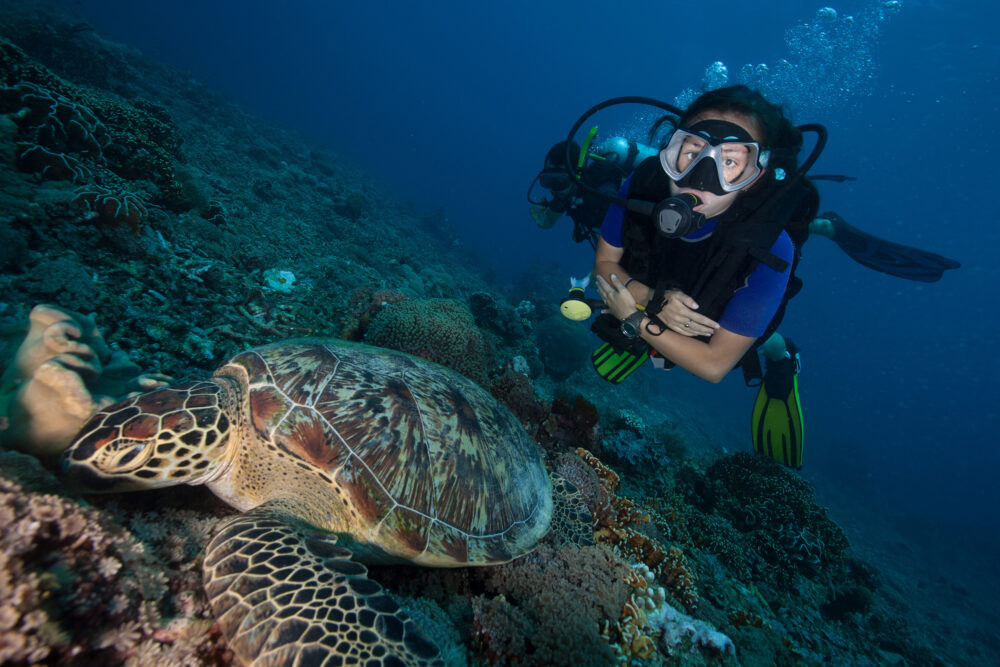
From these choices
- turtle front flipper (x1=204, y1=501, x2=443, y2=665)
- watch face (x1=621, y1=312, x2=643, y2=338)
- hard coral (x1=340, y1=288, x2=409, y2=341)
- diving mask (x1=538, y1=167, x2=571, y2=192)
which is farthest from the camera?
diving mask (x1=538, y1=167, x2=571, y2=192)

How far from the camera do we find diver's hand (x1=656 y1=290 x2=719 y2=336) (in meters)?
2.78

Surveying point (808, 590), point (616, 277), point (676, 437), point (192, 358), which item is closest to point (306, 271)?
point (192, 358)

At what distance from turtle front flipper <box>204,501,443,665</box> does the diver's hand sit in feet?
8.41

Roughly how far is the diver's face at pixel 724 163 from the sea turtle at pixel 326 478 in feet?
7.38

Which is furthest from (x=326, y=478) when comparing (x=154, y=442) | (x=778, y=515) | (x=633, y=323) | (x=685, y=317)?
(x=778, y=515)

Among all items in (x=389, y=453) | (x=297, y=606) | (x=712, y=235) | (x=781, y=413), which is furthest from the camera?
(x=781, y=413)

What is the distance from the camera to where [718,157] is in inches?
102

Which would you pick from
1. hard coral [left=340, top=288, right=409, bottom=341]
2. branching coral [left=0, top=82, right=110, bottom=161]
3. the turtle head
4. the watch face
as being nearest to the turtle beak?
the turtle head

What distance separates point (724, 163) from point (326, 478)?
3.31 metres

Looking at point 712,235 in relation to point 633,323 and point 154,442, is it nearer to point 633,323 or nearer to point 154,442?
point 633,323

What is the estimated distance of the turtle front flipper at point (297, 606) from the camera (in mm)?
1366

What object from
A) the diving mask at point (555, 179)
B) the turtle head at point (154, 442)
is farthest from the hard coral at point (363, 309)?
the diving mask at point (555, 179)

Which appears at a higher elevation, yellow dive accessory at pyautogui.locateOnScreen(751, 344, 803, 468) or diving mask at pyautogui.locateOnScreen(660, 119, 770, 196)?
diving mask at pyautogui.locateOnScreen(660, 119, 770, 196)

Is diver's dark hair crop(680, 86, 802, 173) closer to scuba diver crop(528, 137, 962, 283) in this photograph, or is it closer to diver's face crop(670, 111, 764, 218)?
diver's face crop(670, 111, 764, 218)
